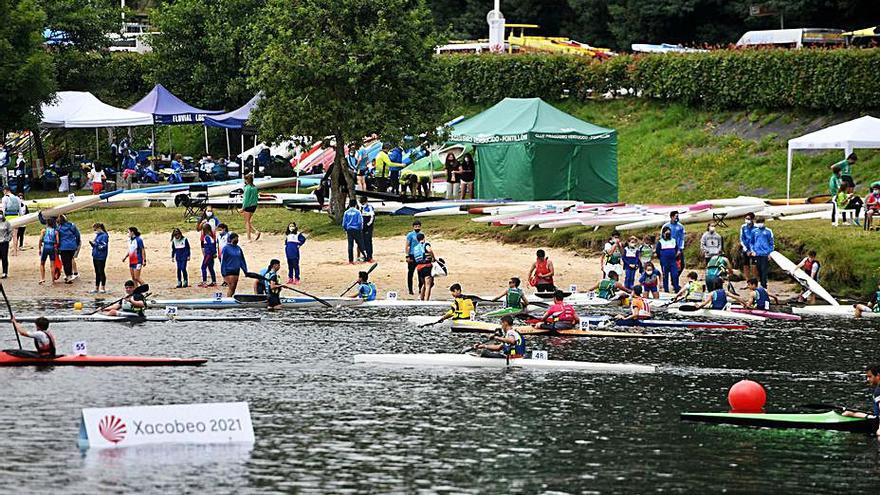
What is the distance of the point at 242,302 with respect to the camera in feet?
118

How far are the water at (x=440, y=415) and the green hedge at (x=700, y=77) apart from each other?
19460 millimetres

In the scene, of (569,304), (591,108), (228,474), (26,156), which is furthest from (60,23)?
(228,474)

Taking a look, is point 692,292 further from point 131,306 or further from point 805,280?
point 131,306

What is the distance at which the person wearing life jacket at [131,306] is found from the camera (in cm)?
3344

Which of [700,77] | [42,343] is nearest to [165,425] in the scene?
[42,343]

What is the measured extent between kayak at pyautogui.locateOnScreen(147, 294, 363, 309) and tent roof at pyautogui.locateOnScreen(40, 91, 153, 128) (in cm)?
2214

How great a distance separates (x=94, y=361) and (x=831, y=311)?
A: 659 inches

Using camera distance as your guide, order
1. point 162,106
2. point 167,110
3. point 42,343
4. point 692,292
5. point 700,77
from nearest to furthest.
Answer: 1. point 42,343
2. point 692,292
3. point 167,110
4. point 162,106
5. point 700,77

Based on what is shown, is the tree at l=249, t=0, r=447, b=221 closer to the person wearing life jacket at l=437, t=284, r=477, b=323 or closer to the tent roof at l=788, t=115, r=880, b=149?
the tent roof at l=788, t=115, r=880, b=149

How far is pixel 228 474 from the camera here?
2081 centimetres

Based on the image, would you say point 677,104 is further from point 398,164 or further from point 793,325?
point 793,325

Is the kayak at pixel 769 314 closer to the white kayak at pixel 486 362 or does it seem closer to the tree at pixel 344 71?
the white kayak at pixel 486 362

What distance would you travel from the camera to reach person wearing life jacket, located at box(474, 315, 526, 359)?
28.7 m

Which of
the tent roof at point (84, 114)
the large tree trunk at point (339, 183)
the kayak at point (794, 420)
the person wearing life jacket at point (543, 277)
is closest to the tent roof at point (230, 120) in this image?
the tent roof at point (84, 114)
